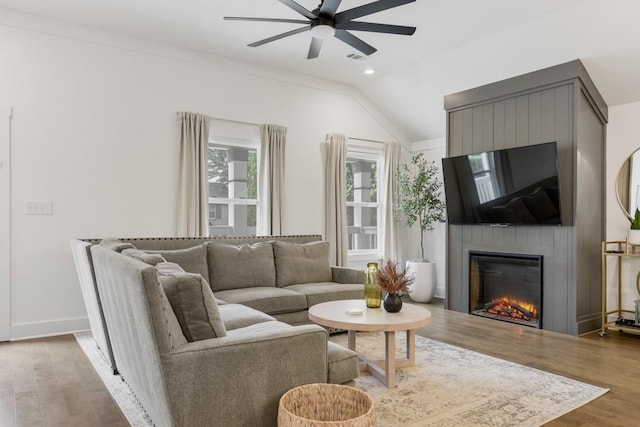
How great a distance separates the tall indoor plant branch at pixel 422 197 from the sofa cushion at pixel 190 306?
4785 mm

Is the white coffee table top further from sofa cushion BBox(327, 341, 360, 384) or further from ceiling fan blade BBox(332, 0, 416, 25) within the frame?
ceiling fan blade BBox(332, 0, 416, 25)

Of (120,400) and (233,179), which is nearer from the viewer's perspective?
(120,400)

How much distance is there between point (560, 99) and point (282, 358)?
4.09m

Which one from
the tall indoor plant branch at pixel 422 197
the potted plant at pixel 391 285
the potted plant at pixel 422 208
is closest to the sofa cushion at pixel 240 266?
the potted plant at pixel 391 285

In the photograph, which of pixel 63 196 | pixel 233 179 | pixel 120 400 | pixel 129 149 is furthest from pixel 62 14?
pixel 120 400

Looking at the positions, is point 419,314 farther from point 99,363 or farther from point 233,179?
point 233,179

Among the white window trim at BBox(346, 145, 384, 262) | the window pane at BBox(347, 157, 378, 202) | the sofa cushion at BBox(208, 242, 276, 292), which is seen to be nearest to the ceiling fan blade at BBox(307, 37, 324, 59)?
the sofa cushion at BBox(208, 242, 276, 292)

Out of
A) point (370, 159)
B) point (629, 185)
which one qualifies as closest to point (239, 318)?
point (629, 185)

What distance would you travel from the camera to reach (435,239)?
6.73 metres

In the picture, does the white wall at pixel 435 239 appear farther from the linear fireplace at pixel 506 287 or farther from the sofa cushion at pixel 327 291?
the sofa cushion at pixel 327 291

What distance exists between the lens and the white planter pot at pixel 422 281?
6.19 meters

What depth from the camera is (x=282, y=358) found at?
200cm

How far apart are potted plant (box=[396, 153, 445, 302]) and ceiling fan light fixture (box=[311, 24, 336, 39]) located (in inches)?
125

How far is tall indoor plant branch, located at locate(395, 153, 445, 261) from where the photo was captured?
6.32m
